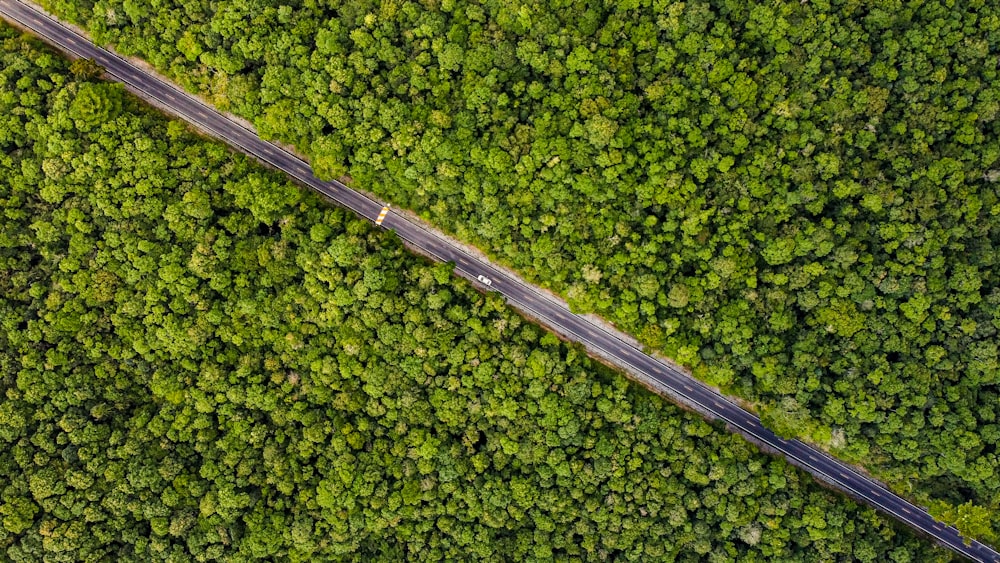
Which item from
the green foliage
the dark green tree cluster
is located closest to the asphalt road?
the green foliage

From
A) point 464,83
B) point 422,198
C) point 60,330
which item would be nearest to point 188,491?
point 60,330

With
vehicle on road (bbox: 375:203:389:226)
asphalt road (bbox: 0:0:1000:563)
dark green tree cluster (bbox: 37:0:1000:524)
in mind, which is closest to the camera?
dark green tree cluster (bbox: 37:0:1000:524)

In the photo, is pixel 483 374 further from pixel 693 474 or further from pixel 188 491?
pixel 188 491

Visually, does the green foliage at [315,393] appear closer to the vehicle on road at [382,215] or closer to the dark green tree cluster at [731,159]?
the vehicle on road at [382,215]

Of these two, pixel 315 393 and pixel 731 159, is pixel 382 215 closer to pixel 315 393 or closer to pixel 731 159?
pixel 315 393

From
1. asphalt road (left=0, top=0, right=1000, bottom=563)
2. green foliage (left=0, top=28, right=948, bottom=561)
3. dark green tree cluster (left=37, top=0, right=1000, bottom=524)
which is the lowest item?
green foliage (left=0, top=28, right=948, bottom=561)

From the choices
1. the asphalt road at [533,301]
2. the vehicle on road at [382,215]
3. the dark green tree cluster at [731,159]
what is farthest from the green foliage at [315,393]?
the dark green tree cluster at [731,159]

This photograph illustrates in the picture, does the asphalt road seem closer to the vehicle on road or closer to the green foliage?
the vehicle on road

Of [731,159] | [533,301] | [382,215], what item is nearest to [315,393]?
[382,215]
